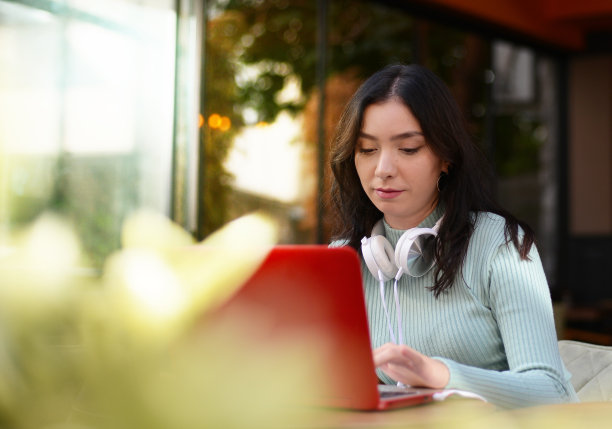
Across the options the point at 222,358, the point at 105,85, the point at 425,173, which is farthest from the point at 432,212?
the point at 105,85

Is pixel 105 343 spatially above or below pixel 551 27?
A: below

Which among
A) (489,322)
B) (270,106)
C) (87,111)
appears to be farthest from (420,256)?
(270,106)

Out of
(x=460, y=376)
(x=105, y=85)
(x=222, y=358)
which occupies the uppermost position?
(x=105, y=85)

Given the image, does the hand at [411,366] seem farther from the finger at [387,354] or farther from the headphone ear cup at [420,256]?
the headphone ear cup at [420,256]

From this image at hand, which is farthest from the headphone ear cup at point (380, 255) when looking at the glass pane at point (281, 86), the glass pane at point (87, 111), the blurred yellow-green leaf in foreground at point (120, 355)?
the glass pane at point (281, 86)

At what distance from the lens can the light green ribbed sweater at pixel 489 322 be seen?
1202 millimetres

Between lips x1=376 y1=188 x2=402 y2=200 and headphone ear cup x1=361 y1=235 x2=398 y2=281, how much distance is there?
8 centimetres

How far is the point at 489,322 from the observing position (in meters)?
1.45

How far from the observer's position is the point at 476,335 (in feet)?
4.73

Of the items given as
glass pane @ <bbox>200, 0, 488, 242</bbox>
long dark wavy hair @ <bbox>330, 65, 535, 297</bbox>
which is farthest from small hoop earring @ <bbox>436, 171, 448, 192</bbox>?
glass pane @ <bbox>200, 0, 488, 242</bbox>

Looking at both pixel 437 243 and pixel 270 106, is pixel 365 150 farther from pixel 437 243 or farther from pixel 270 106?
pixel 270 106

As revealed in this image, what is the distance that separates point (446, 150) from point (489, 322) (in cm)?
33

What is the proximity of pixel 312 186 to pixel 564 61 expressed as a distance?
3.70 metres

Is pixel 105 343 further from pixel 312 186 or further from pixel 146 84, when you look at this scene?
pixel 312 186
